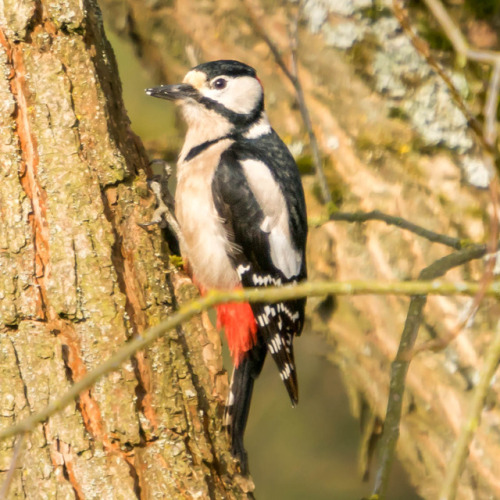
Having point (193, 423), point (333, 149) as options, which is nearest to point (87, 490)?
point (193, 423)

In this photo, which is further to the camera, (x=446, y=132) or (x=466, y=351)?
(x=446, y=132)

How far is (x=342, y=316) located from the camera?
3990mm

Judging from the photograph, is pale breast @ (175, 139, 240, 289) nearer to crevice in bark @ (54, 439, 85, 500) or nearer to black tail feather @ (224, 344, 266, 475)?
black tail feather @ (224, 344, 266, 475)

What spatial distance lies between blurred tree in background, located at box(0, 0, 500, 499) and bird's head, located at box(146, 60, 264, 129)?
12.0 inches

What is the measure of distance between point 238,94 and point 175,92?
32cm

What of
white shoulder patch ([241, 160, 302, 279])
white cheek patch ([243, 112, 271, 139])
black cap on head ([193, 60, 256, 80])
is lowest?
white shoulder patch ([241, 160, 302, 279])

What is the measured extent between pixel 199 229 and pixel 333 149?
104 centimetres

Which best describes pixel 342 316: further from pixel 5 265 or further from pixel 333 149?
pixel 5 265

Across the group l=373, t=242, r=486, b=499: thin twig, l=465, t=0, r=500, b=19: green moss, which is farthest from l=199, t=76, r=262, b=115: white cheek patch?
l=373, t=242, r=486, b=499: thin twig

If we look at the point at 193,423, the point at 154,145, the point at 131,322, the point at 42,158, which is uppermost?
the point at 154,145

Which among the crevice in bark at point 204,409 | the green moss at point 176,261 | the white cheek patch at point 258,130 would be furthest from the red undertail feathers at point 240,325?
the white cheek patch at point 258,130

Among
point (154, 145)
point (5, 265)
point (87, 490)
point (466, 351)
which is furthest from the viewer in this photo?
point (154, 145)

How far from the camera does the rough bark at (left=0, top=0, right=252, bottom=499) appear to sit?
2.28 m

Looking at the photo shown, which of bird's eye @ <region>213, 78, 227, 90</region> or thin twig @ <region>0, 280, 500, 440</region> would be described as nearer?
thin twig @ <region>0, 280, 500, 440</region>
